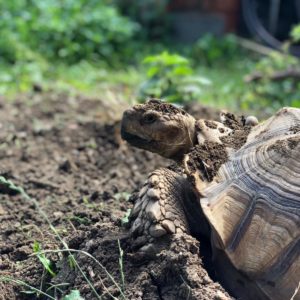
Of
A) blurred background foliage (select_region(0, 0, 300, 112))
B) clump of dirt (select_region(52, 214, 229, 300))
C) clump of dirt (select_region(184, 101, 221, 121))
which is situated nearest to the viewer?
clump of dirt (select_region(52, 214, 229, 300))

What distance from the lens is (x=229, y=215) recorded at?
2.35 m

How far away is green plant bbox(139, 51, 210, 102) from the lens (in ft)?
15.6

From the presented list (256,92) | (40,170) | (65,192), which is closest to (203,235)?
(65,192)

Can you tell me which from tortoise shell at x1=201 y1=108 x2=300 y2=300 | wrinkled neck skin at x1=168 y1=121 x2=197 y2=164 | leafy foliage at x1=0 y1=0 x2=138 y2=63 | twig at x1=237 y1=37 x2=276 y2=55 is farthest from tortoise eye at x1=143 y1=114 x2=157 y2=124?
twig at x1=237 y1=37 x2=276 y2=55

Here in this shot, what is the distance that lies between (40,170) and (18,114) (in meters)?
1.40

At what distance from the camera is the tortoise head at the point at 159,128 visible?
2666mm

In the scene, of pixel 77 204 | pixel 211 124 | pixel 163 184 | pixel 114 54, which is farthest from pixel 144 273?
pixel 114 54

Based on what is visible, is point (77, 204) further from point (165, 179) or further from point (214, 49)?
point (214, 49)

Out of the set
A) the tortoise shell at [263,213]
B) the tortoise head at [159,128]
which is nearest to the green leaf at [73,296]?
the tortoise shell at [263,213]

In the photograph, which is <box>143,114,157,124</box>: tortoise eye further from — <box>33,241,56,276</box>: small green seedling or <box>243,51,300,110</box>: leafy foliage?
<box>243,51,300,110</box>: leafy foliage

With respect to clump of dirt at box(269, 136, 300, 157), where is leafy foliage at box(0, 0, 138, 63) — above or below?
below

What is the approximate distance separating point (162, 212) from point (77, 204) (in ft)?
3.20

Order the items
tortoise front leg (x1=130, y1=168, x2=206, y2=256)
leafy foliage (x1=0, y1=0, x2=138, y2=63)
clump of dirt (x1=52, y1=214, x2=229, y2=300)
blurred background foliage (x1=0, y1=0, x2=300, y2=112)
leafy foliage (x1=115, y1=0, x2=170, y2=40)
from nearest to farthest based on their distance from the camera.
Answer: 1. clump of dirt (x1=52, y1=214, x2=229, y2=300)
2. tortoise front leg (x1=130, y1=168, x2=206, y2=256)
3. blurred background foliage (x1=0, y1=0, x2=300, y2=112)
4. leafy foliage (x1=0, y1=0, x2=138, y2=63)
5. leafy foliage (x1=115, y1=0, x2=170, y2=40)

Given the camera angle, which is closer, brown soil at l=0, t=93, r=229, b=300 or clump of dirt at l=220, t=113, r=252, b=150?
brown soil at l=0, t=93, r=229, b=300
